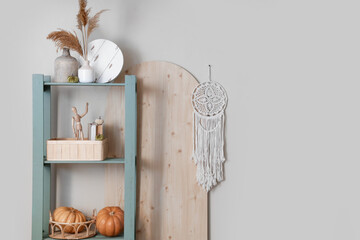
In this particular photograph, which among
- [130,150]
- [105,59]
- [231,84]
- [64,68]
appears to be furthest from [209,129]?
[64,68]

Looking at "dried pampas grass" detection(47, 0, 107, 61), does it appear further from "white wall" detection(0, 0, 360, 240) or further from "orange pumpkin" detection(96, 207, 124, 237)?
"orange pumpkin" detection(96, 207, 124, 237)

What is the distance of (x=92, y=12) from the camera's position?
10.1 feet

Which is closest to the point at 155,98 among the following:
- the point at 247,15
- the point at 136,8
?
the point at 136,8

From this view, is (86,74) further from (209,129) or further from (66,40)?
(209,129)

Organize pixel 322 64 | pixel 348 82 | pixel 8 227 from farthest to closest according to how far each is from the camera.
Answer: pixel 8 227, pixel 322 64, pixel 348 82

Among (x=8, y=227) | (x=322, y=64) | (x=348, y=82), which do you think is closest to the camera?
(x=348, y=82)

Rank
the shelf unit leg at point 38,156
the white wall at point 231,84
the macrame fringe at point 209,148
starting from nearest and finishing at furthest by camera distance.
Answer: the shelf unit leg at point 38,156 < the white wall at point 231,84 < the macrame fringe at point 209,148

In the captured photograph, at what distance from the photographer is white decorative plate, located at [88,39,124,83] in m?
2.97

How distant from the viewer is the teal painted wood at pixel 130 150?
2.86 metres

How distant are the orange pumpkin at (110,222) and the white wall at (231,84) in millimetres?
213

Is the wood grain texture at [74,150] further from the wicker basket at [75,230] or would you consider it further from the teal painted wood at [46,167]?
the wicker basket at [75,230]

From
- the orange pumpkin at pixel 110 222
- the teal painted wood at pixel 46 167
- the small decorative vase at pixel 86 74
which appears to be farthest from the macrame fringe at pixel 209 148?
the teal painted wood at pixel 46 167

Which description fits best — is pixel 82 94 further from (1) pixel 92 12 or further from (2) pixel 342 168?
(2) pixel 342 168

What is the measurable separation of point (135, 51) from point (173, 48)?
0.80 ft
